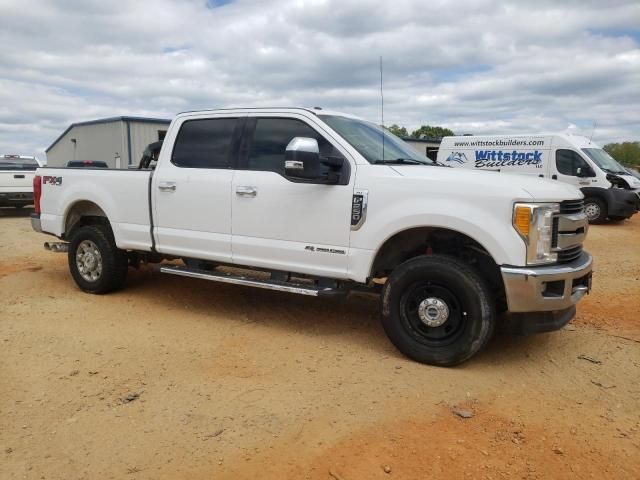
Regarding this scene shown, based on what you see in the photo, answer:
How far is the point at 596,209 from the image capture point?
14.8m

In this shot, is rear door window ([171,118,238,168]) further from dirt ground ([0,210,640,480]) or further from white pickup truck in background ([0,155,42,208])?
white pickup truck in background ([0,155,42,208])

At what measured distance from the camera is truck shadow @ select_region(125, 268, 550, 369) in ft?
15.7

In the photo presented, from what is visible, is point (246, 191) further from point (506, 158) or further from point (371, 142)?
point (506, 158)

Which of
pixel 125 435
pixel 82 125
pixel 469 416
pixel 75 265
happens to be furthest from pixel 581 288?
pixel 82 125

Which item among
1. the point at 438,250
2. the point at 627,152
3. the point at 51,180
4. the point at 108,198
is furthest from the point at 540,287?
the point at 627,152

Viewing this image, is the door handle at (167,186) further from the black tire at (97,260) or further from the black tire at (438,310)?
the black tire at (438,310)

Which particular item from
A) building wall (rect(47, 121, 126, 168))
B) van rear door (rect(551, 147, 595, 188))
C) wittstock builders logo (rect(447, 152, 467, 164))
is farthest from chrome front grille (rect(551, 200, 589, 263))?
building wall (rect(47, 121, 126, 168))

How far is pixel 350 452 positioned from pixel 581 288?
2.37 metres

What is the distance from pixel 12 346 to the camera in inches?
190

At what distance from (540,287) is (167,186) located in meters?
3.65

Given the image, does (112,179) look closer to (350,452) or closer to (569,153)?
(350,452)

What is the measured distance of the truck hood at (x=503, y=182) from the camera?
13.3 feet

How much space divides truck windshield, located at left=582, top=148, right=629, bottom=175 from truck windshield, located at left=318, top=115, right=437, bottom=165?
11440 mm

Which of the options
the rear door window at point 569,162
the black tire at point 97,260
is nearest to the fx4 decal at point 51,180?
the black tire at point 97,260
